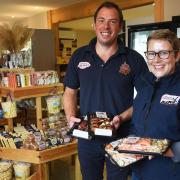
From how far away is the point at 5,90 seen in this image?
275 cm

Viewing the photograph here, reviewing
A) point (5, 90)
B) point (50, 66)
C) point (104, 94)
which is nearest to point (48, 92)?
point (5, 90)

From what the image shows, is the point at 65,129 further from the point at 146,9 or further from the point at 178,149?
the point at 146,9

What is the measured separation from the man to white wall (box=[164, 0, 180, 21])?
2763 millimetres

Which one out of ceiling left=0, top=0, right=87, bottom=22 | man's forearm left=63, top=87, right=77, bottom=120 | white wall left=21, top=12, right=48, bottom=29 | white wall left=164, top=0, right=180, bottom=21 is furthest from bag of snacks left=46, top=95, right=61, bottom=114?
white wall left=21, top=12, right=48, bottom=29

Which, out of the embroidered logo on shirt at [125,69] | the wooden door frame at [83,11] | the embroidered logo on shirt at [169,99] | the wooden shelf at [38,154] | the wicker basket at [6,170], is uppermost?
the wooden door frame at [83,11]

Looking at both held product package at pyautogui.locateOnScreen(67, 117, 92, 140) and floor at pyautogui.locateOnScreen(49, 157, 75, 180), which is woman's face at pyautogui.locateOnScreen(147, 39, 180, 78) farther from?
floor at pyautogui.locateOnScreen(49, 157, 75, 180)

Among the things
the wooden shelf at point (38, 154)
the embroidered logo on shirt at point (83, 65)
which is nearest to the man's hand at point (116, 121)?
the embroidered logo on shirt at point (83, 65)

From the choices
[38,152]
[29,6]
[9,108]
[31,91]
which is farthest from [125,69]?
[29,6]

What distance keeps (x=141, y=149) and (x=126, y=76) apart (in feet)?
1.88

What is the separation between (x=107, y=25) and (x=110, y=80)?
32 centimetres

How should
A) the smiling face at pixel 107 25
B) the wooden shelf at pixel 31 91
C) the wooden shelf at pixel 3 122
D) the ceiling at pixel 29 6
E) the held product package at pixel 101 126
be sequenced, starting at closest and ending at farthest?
the held product package at pixel 101 126 → the smiling face at pixel 107 25 → the wooden shelf at pixel 31 91 → the wooden shelf at pixel 3 122 → the ceiling at pixel 29 6

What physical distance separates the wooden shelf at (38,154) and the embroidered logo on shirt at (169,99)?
4.58ft

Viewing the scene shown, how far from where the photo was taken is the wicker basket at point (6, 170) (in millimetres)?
2545

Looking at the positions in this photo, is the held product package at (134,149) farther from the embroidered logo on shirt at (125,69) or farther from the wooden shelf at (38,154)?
the wooden shelf at (38,154)
